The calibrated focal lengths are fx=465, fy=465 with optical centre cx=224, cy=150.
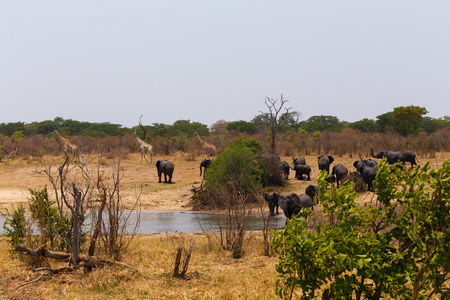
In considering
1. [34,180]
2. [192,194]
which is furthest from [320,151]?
[34,180]

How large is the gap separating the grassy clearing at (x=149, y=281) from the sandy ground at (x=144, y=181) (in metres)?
7.59

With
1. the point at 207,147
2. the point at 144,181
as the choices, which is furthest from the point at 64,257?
the point at 207,147

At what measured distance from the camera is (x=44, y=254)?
20.7 ft

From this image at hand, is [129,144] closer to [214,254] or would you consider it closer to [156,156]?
[156,156]

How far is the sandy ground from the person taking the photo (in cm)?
1822

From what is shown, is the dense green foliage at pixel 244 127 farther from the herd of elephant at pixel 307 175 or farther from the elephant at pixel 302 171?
the elephant at pixel 302 171

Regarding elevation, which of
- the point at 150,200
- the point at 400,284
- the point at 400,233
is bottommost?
the point at 150,200

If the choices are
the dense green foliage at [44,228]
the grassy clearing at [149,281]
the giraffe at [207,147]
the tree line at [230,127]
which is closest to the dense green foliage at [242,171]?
the giraffe at [207,147]

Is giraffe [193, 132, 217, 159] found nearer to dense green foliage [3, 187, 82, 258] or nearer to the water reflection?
the water reflection

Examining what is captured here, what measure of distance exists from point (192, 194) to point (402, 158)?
10854 mm

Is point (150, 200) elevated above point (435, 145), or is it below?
below

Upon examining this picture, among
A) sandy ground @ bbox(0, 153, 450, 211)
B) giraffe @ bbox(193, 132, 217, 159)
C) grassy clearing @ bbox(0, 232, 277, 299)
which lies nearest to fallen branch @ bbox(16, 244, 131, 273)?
grassy clearing @ bbox(0, 232, 277, 299)

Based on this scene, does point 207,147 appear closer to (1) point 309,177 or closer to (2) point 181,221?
(1) point 309,177

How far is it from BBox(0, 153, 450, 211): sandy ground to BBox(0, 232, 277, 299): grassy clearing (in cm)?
759
